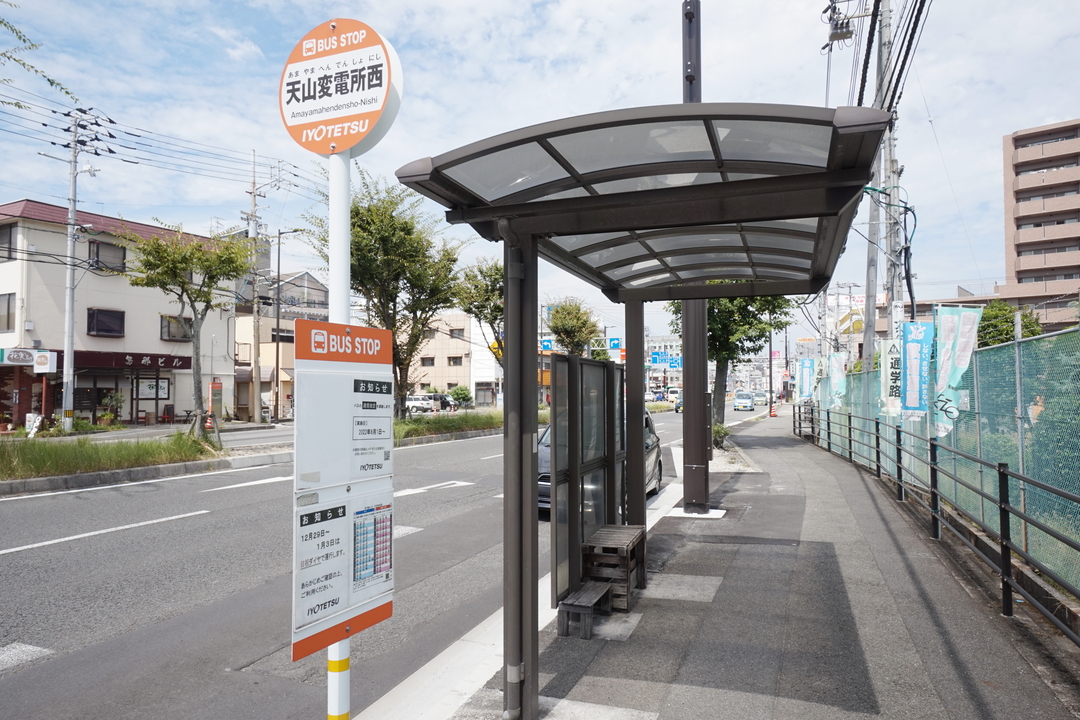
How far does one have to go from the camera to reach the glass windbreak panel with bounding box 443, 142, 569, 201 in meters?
3.69

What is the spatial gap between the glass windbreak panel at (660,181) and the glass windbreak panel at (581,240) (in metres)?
0.72

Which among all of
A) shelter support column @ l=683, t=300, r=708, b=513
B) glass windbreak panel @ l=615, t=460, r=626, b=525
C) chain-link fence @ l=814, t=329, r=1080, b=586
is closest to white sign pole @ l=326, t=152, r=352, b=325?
glass windbreak panel @ l=615, t=460, r=626, b=525

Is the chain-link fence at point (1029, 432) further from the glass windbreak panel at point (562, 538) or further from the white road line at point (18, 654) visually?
the white road line at point (18, 654)

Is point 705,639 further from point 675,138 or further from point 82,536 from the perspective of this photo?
point 82,536

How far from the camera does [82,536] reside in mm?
8492

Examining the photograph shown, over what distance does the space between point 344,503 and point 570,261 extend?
3.35m

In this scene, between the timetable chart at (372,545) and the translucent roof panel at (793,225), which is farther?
the translucent roof panel at (793,225)

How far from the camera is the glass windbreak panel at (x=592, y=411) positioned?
568 centimetres

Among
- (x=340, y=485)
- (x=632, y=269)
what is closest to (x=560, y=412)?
(x=632, y=269)

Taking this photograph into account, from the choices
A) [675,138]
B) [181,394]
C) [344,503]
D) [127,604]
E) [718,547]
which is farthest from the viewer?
[181,394]

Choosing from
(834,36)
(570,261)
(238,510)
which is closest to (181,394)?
(238,510)

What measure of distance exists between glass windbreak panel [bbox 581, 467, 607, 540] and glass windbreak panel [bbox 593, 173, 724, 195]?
2317 mm

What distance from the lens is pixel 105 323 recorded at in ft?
107

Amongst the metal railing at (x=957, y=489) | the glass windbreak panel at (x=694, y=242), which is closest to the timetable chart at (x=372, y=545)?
the glass windbreak panel at (x=694, y=242)
